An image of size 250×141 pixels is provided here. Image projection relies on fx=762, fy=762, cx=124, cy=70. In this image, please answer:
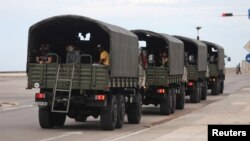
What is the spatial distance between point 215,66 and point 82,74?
86.5 feet

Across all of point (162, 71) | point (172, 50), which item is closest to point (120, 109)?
point (162, 71)

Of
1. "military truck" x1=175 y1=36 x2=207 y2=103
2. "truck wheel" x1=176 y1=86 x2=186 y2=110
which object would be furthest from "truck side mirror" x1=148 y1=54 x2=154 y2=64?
"military truck" x1=175 y1=36 x2=207 y2=103

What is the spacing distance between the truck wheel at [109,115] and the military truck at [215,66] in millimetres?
24763

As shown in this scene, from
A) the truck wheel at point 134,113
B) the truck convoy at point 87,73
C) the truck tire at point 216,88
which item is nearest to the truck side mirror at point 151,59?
the truck convoy at point 87,73

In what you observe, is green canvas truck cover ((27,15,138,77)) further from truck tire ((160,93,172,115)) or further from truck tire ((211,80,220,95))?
truck tire ((211,80,220,95))

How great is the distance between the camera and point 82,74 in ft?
70.6

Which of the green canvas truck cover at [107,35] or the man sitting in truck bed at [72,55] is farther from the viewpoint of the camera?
the man sitting in truck bed at [72,55]

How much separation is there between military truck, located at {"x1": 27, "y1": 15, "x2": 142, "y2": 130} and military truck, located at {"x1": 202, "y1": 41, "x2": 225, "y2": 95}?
2277cm

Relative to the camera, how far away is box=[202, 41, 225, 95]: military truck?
46963 millimetres

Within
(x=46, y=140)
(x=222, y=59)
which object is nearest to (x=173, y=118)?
(x=46, y=140)

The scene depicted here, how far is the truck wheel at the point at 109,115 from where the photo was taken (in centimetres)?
2178

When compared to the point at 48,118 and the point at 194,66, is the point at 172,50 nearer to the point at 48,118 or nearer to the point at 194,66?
the point at 194,66

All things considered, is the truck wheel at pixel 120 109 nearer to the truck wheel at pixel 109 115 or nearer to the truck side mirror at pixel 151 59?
the truck wheel at pixel 109 115

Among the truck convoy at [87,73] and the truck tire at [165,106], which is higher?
the truck convoy at [87,73]
